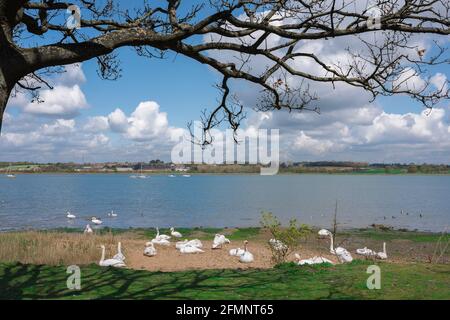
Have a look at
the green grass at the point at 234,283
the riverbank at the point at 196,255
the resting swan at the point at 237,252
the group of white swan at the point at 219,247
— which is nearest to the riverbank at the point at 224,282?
the green grass at the point at 234,283

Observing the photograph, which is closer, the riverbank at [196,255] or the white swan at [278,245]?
the white swan at [278,245]

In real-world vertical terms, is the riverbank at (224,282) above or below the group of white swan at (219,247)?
above

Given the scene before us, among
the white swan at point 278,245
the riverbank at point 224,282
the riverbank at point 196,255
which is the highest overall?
the riverbank at point 224,282

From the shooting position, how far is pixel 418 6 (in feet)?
23.2

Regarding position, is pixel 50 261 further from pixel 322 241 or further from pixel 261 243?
pixel 322 241

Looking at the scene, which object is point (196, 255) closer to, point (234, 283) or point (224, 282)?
point (224, 282)

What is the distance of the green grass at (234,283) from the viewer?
27.2 feet

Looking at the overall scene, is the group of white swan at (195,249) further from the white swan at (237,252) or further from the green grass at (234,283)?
Result: the green grass at (234,283)

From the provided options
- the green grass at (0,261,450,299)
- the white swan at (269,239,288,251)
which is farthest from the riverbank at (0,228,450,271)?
the green grass at (0,261,450,299)

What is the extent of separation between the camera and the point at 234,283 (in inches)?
383

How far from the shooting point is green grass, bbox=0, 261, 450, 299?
8.29 m

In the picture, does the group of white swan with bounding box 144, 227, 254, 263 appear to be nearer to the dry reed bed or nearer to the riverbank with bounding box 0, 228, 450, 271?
the riverbank with bounding box 0, 228, 450, 271

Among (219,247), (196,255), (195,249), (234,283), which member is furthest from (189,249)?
(234,283)
